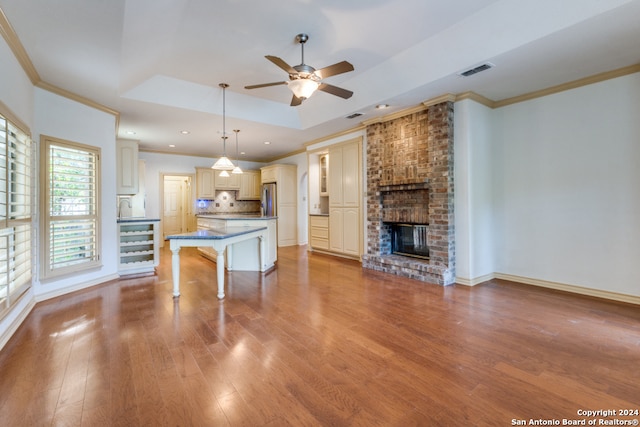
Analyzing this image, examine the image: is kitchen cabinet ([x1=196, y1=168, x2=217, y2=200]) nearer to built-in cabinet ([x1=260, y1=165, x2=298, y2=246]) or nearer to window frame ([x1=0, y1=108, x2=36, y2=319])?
built-in cabinet ([x1=260, y1=165, x2=298, y2=246])

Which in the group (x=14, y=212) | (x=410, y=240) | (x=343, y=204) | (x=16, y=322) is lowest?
(x=16, y=322)

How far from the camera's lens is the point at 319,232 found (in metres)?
6.76

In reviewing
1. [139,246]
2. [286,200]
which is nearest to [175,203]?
[286,200]

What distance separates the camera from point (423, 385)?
185 centimetres

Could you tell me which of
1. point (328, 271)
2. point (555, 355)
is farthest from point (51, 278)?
point (555, 355)

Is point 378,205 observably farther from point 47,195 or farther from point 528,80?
point 47,195

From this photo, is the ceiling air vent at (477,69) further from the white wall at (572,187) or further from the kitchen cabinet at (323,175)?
the kitchen cabinet at (323,175)

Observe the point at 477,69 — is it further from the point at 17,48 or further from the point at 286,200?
the point at 286,200

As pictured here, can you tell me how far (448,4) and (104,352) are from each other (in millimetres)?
4329

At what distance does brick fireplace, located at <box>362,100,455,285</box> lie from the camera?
420 centimetres

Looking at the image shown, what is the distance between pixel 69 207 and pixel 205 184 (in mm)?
4767

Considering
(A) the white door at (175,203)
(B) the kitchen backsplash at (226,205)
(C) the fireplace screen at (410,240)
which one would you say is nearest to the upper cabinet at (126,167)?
(B) the kitchen backsplash at (226,205)

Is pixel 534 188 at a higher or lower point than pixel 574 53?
lower

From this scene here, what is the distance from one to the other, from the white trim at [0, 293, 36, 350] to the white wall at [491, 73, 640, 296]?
5740 mm
